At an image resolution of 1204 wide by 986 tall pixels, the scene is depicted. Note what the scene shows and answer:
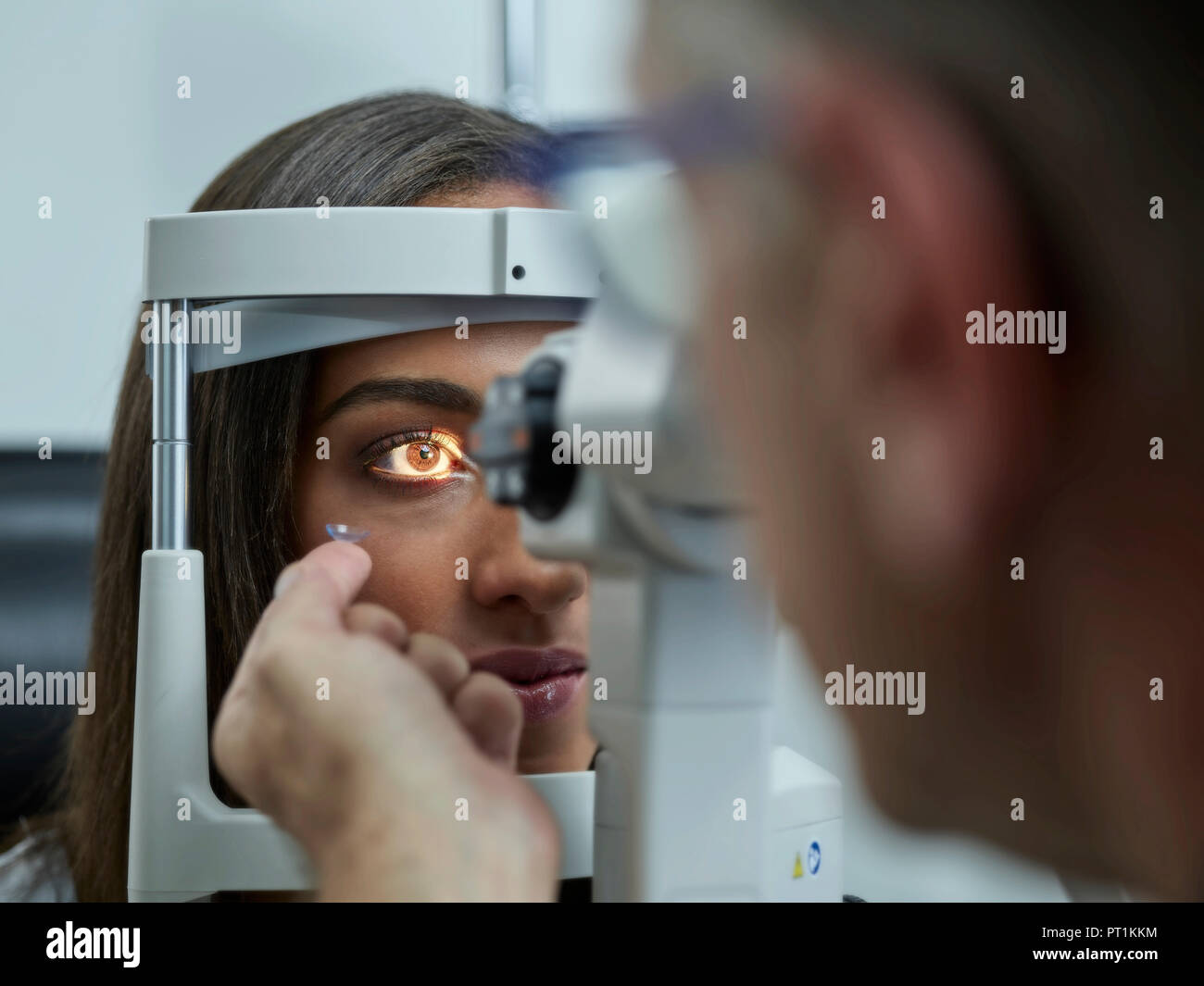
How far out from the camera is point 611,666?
1.30 feet

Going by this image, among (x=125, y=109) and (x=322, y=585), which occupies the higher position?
(x=125, y=109)

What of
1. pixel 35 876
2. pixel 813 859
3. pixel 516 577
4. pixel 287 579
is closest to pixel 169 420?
pixel 287 579

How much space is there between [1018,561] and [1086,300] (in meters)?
0.08

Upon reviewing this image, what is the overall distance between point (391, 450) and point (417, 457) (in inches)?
0.7

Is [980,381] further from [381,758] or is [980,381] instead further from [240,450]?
[240,450]

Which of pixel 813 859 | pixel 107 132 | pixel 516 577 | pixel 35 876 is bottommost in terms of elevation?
pixel 35 876

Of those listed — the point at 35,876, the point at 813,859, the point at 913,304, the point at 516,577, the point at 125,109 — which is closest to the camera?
the point at 913,304

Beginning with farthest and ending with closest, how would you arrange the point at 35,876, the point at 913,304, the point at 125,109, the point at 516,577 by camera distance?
the point at 125,109, the point at 35,876, the point at 516,577, the point at 913,304

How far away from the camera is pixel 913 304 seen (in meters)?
0.30

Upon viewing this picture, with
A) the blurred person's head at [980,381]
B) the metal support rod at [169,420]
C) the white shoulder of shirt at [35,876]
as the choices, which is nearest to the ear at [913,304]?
the blurred person's head at [980,381]
